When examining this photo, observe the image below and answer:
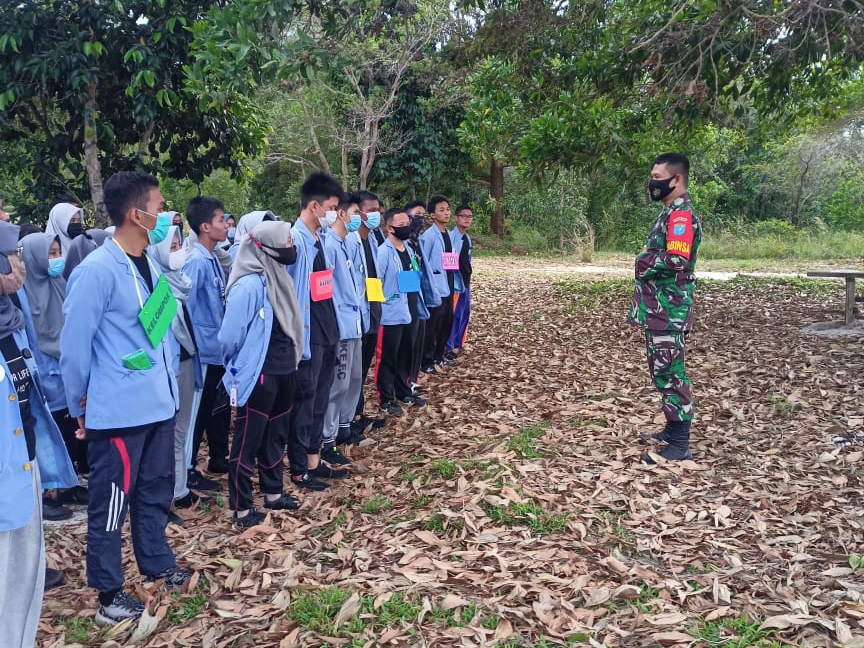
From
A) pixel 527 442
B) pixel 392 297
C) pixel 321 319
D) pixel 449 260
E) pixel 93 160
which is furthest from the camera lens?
pixel 449 260

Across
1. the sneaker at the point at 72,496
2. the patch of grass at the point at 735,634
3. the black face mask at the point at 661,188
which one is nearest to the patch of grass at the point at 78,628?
the sneaker at the point at 72,496

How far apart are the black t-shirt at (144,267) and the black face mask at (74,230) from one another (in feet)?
7.32

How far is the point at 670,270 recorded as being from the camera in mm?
5387

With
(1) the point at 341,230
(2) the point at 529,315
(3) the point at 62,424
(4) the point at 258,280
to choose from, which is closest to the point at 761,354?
(2) the point at 529,315

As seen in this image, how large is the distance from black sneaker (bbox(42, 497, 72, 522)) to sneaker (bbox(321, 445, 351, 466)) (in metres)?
1.84

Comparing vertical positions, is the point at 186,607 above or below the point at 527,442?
below

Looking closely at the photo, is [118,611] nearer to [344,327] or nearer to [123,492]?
[123,492]

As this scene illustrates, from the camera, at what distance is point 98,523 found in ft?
11.3

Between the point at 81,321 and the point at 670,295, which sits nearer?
the point at 81,321

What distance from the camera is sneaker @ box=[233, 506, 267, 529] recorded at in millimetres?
4559

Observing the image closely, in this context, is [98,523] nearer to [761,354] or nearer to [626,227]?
[761,354]

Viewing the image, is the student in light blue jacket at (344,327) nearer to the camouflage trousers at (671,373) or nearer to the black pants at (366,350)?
the black pants at (366,350)

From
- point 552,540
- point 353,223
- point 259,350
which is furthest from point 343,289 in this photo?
point 552,540

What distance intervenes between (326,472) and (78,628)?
7.19ft
